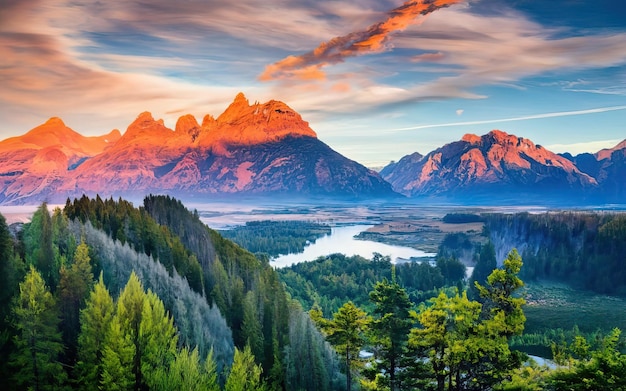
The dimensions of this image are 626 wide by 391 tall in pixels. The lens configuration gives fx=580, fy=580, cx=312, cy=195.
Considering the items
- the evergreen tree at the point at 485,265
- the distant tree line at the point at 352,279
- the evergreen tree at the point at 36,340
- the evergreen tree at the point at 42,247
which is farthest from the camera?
the evergreen tree at the point at 485,265

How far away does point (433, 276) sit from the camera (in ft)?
381

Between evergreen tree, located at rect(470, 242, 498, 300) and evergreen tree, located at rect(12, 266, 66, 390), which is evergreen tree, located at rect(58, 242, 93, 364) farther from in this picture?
evergreen tree, located at rect(470, 242, 498, 300)

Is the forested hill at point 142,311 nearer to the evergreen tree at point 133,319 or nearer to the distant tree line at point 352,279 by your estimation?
the evergreen tree at point 133,319

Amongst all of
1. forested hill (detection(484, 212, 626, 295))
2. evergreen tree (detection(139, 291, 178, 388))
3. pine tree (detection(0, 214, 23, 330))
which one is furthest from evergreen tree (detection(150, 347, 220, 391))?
forested hill (detection(484, 212, 626, 295))

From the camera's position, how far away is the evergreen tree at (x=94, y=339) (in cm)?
3126

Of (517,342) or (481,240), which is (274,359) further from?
(481,240)

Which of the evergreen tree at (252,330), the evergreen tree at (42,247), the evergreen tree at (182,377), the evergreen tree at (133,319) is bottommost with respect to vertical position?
the evergreen tree at (252,330)

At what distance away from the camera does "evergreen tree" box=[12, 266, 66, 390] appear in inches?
1236

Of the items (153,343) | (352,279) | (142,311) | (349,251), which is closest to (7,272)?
(142,311)

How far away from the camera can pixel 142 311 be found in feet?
109

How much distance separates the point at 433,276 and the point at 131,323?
297 ft

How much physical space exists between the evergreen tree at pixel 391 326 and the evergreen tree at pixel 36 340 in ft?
61.7

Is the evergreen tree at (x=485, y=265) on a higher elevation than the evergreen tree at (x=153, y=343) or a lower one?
lower

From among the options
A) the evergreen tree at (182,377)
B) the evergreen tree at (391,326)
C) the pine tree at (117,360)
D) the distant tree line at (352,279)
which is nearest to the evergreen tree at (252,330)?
the evergreen tree at (391,326)
